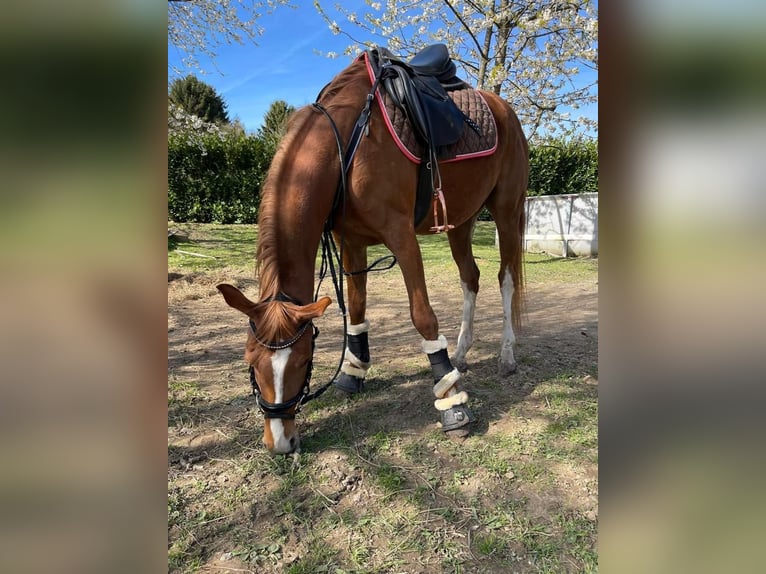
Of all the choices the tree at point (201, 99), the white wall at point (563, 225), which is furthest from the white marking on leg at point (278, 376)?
the tree at point (201, 99)

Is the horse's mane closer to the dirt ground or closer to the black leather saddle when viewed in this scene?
the black leather saddle

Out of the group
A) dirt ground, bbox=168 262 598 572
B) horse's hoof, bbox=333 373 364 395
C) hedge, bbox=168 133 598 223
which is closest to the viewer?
dirt ground, bbox=168 262 598 572

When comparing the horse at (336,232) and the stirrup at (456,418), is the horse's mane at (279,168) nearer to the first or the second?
the horse at (336,232)

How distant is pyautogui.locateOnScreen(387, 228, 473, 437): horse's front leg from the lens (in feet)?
8.72

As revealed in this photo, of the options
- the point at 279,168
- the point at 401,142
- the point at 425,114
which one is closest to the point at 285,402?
the point at 279,168

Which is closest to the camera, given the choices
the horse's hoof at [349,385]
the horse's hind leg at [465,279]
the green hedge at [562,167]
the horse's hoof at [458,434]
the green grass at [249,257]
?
the horse's hoof at [458,434]

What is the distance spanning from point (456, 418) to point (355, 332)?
1.04m

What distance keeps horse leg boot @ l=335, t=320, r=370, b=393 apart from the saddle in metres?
0.96

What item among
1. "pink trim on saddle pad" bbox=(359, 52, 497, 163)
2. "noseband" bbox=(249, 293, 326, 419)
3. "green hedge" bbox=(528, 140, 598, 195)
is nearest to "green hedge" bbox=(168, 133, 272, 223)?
"green hedge" bbox=(528, 140, 598, 195)

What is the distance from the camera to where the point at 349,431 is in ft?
8.89

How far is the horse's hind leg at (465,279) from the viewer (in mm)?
3896

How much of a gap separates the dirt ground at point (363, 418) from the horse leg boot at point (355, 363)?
0.14 meters
